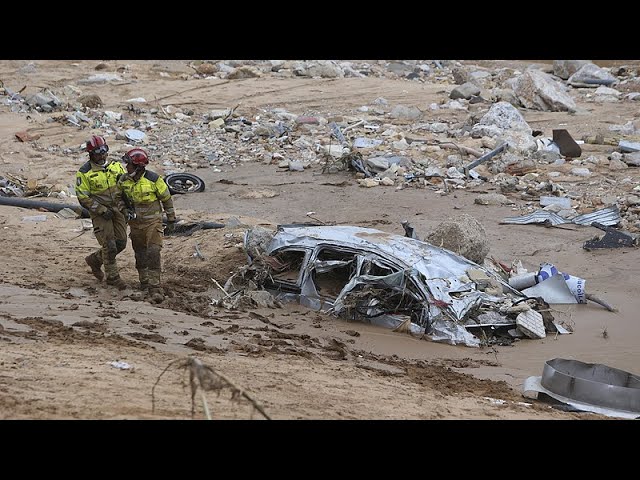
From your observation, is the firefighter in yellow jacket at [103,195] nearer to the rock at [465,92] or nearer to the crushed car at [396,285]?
the crushed car at [396,285]

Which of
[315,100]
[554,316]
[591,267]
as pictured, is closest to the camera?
[554,316]

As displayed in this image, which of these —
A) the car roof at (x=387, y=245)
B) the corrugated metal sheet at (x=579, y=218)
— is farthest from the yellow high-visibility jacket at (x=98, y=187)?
the corrugated metal sheet at (x=579, y=218)

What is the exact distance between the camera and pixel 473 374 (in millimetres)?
9672

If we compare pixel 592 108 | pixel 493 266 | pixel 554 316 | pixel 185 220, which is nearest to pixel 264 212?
pixel 185 220

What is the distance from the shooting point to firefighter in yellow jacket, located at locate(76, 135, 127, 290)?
11.2 meters

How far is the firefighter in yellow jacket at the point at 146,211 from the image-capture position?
11.1 metres

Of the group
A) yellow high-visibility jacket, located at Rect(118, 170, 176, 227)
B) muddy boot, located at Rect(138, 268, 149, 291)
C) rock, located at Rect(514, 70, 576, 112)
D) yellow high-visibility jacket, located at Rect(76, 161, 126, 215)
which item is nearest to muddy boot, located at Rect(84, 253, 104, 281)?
muddy boot, located at Rect(138, 268, 149, 291)

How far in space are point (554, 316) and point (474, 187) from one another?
25.4ft

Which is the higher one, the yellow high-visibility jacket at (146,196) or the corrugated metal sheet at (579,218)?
the yellow high-visibility jacket at (146,196)

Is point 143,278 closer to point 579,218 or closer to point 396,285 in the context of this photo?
point 396,285

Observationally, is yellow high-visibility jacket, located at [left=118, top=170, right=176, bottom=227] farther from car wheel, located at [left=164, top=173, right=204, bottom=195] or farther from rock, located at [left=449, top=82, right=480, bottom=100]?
rock, located at [left=449, top=82, right=480, bottom=100]

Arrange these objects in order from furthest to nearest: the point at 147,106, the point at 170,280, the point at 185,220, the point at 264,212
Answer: the point at 147,106, the point at 264,212, the point at 185,220, the point at 170,280

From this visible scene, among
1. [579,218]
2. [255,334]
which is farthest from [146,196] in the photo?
[579,218]

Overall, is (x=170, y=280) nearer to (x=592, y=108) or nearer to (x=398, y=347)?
(x=398, y=347)
